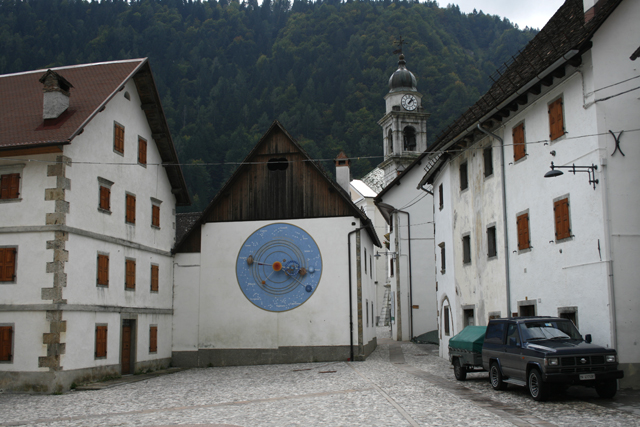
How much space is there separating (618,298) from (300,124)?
9688 cm

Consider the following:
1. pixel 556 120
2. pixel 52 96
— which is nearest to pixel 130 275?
pixel 52 96

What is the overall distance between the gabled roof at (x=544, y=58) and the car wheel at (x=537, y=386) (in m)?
7.96

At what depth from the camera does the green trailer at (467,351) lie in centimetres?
1823

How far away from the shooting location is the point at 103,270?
23.3 meters

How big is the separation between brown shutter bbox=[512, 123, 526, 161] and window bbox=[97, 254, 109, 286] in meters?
14.7

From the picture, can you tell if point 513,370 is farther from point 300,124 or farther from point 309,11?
point 309,11

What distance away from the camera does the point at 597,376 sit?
45.3ft

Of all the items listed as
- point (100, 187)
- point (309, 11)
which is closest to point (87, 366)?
point (100, 187)

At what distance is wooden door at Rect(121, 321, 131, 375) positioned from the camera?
80.7ft

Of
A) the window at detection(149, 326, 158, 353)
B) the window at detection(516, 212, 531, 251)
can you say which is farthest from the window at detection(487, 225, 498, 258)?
the window at detection(149, 326, 158, 353)

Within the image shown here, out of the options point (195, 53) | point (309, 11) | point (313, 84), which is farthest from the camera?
point (309, 11)

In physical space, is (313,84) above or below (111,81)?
above

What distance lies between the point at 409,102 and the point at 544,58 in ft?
173

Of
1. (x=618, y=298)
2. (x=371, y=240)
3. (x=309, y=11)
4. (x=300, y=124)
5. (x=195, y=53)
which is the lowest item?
Result: (x=618, y=298)
